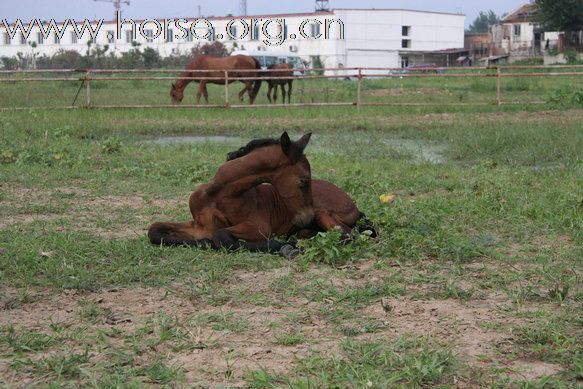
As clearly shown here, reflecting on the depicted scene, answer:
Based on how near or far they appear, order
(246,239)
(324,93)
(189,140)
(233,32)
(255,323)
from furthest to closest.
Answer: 1. (233,32)
2. (324,93)
3. (189,140)
4. (246,239)
5. (255,323)

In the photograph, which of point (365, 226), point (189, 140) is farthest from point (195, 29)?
point (365, 226)

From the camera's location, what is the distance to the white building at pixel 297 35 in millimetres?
64312

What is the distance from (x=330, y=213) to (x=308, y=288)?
1403 mm

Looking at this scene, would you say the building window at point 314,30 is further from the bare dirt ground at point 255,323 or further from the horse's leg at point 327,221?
the bare dirt ground at point 255,323

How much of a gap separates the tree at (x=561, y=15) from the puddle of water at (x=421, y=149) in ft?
145

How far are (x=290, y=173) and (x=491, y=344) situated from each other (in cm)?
236

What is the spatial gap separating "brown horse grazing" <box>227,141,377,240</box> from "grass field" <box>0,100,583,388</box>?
16 centimetres

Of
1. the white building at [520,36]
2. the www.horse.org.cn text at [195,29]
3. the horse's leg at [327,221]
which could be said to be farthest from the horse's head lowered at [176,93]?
the white building at [520,36]

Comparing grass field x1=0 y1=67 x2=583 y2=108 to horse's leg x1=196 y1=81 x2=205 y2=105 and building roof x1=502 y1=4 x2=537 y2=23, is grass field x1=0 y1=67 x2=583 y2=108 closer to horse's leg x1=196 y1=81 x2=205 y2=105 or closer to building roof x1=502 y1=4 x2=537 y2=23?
horse's leg x1=196 y1=81 x2=205 y2=105

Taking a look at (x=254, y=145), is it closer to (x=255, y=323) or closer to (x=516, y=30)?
(x=255, y=323)

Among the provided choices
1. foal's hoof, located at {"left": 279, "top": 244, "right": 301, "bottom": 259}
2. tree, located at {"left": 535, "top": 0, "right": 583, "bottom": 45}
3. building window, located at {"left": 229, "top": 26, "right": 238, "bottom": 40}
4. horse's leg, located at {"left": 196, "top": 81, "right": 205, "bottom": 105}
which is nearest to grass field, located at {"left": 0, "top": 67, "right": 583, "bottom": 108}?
horse's leg, located at {"left": 196, "top": 81, "right": 205, "bottom": 105}

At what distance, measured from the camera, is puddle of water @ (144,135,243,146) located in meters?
14.3

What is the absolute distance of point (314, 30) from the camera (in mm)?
64875

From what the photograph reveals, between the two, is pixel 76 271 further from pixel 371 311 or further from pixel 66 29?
pixel 66 29
